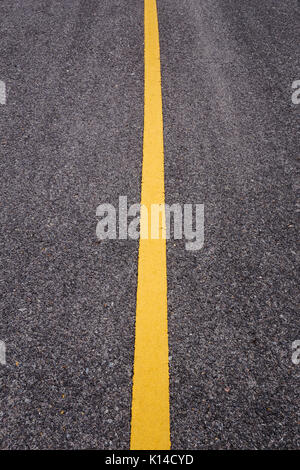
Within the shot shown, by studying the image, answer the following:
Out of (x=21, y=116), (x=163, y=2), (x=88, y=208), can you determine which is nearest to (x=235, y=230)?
(x=88, y=208)

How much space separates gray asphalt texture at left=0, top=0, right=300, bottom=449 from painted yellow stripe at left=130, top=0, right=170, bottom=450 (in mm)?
41

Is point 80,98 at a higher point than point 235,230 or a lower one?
higher

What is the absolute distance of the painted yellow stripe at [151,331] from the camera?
1665 mm

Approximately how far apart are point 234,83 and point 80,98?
4.93 feet

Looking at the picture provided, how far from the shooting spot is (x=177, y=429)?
1663 mm

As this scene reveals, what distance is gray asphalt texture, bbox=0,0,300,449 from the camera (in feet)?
5.66

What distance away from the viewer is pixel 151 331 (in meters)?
1.96

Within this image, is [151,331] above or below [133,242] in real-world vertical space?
below

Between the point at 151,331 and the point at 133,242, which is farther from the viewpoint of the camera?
the point at 133,242

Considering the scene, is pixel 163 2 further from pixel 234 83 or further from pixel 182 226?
pixel 182 226

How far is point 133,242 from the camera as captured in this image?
2.36 m

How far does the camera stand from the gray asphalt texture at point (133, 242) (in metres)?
1.72

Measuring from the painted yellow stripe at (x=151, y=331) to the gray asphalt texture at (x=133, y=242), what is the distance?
41mm

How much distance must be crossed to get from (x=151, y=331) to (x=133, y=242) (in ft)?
2.04
